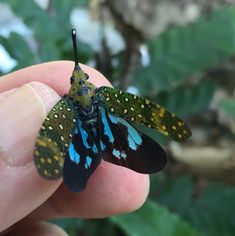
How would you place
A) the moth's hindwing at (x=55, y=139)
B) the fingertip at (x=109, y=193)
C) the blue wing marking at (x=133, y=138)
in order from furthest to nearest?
1. the fingertip at (x=109, y=193)
2. the blue wing marking at (x=133, y=138)
3. the moth's hindwing at (x=55, y=139)

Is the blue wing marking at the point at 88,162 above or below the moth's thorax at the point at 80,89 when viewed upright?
below

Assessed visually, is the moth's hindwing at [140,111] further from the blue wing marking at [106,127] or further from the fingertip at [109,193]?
the fingertip at [109,193]

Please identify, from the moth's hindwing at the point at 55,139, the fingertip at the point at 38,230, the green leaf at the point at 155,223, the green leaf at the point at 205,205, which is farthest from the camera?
the green leaf at the point at 205,205

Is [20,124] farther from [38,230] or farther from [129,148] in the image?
[38,230]

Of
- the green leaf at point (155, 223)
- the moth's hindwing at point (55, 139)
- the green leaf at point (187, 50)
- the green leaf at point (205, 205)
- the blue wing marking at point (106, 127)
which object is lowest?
the green leaf at point (205, 205)

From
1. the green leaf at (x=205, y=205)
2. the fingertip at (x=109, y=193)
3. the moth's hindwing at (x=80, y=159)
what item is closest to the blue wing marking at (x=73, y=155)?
the moth's hindwing at (x=80, y=159)

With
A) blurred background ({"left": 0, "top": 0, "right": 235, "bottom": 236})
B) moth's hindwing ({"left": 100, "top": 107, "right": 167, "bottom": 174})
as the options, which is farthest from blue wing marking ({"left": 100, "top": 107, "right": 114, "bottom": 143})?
blurred background ({"left": 0, "top": 0, "right": 235, "bottom": 236})

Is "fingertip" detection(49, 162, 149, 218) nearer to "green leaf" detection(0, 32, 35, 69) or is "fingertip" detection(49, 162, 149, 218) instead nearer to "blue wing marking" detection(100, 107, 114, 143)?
"blue wing marking" detection(100, 107, 114, 143)

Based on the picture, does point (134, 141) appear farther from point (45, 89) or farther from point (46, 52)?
point (46, 52)
